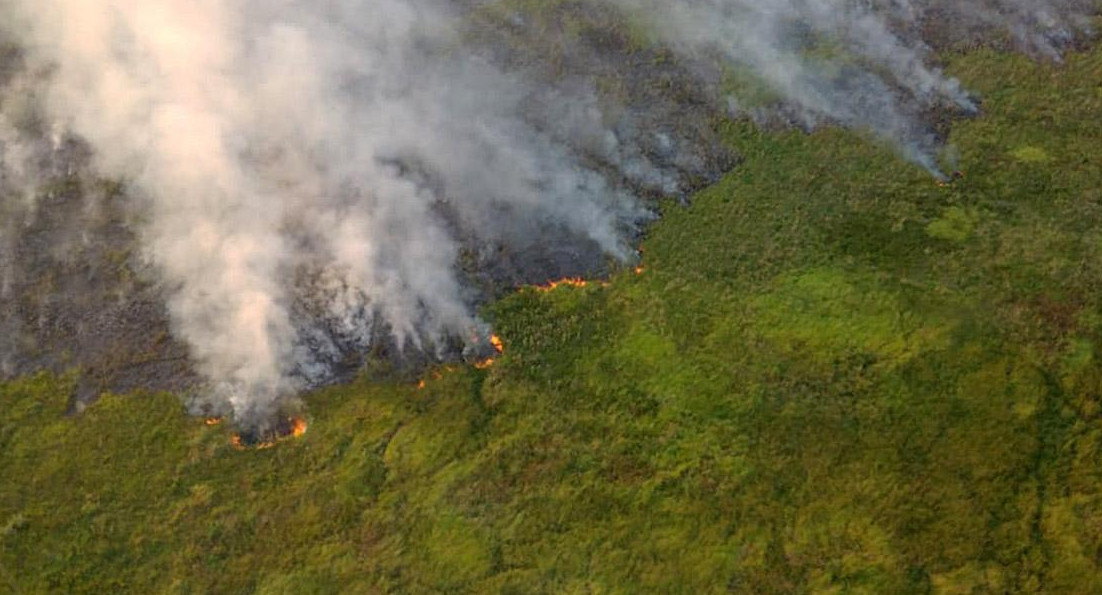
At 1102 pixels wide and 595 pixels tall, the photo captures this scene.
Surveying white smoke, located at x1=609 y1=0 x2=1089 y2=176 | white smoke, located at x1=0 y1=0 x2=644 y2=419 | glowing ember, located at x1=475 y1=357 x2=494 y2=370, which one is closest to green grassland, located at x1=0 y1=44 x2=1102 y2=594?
glowing ember, located at x1=475 y1=357 x2=494 y2=370

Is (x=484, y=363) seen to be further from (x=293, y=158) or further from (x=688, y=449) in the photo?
(x=293, y=158)

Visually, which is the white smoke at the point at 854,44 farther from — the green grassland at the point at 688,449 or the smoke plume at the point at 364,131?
the green grassland at the point at 688,449

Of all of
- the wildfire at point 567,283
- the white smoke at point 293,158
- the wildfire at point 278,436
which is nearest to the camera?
the wildfire at point 278,436

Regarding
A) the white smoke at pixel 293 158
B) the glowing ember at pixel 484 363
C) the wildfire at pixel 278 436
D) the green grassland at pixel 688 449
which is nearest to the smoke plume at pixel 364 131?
the white smoke at pixel 293 158

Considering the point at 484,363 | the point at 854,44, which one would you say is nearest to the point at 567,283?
the point at 484,363

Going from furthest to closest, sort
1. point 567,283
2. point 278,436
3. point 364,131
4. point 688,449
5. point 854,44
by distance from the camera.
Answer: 1. point 854,44
2. point 364,131
3. point 567,283
4. point 278,436
5. point 688,449

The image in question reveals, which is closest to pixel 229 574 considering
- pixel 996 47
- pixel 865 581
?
pixel 865 581

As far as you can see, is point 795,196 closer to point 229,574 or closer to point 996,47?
point 996,47
